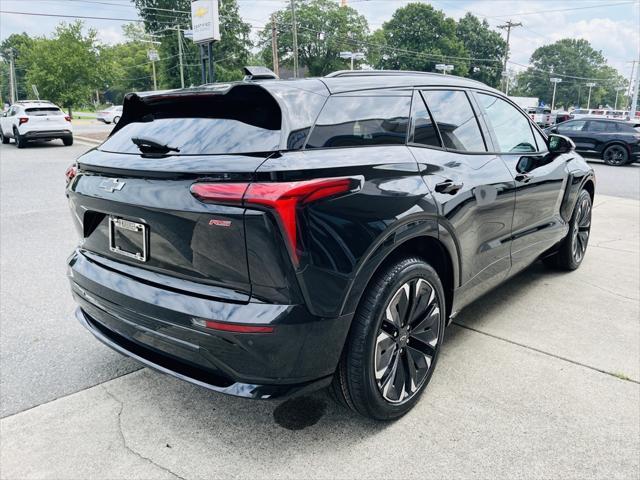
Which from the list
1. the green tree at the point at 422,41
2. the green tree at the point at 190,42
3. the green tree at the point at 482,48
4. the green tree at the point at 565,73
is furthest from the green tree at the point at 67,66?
the green tree at the point at 565,73

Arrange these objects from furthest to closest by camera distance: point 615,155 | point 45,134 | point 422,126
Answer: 1. point 45,134
2. point 615,155
3. point 422,126

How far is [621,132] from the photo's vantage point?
1675 centimetres

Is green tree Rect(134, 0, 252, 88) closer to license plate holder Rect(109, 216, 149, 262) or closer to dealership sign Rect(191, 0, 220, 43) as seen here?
dealership sign Rect(191, 0, 220, 43)

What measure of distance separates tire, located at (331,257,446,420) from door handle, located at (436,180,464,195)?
0.40m

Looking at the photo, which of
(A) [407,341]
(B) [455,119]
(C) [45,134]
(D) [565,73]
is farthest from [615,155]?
(D) [565,73]

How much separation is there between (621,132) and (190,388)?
17915 millimetres

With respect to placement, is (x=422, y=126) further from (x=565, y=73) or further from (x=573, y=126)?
(x=565, y=73)

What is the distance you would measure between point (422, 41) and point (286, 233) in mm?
87464

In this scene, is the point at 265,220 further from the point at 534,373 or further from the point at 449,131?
the point at 534,373

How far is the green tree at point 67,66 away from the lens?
39812 mm

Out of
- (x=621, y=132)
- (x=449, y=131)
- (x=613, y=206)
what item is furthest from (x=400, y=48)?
(x=449, y=131)

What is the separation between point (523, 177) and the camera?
3.64 metres

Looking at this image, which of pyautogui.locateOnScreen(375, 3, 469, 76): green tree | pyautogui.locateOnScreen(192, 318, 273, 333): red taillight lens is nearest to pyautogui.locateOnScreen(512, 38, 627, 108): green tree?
pyautogui.locateOnScreen(375, 3, 469, 76): green tree

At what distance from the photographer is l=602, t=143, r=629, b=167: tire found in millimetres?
16578
